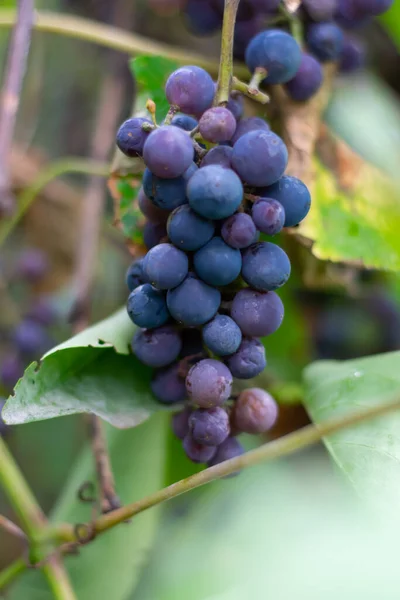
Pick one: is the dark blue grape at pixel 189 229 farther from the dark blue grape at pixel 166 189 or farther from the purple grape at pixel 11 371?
the purple grape at pixel 11 371

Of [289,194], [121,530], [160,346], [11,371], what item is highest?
[289,194]

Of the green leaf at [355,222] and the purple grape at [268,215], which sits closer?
the purple grape at [268,215]

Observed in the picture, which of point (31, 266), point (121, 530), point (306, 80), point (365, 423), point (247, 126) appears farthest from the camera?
point (31, 266)

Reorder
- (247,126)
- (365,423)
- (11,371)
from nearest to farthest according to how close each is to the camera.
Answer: (365,423) < (247,126) < (11,371)

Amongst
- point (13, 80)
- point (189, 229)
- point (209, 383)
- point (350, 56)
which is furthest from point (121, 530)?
point (350, 56)

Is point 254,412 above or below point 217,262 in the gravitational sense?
below

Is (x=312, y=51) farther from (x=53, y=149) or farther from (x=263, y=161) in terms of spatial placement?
(x=53, y=149)

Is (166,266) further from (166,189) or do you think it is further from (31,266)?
(31,266)

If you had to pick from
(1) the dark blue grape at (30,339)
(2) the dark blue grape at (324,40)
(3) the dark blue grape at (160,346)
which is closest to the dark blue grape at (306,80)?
(2) the dark blue grape at (324,40)
